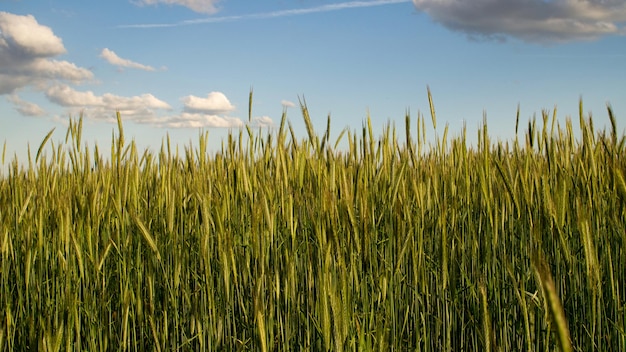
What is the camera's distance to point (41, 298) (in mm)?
1997

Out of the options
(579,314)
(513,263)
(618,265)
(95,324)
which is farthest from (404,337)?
(95,324)

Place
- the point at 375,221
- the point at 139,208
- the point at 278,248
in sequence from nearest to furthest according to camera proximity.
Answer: the point at 278,248 → the point at 375,221 → the point at 139,208

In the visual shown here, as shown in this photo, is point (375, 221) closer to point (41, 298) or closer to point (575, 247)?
point (575, 247)

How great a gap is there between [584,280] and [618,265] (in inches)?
7.2

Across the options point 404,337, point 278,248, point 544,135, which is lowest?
point 404,337

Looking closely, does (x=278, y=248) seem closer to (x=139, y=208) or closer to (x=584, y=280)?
(x=139, y=208)

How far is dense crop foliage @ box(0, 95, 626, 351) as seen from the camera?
5.35ft

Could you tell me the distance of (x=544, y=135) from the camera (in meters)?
1.99

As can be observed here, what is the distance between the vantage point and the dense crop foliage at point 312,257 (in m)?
1.63

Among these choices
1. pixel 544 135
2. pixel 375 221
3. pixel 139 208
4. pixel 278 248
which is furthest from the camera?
pixel 139 208

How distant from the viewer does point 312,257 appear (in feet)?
5.84

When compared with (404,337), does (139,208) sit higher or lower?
higher

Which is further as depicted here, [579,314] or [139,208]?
[139,208]

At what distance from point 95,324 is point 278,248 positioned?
70cm
